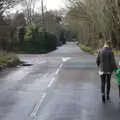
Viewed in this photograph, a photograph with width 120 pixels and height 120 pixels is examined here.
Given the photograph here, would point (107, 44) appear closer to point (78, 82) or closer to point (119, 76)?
point (119, 76)

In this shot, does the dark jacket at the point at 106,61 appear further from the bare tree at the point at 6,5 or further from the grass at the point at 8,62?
the bare tree at the point at 6,5

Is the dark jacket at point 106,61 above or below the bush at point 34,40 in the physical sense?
above

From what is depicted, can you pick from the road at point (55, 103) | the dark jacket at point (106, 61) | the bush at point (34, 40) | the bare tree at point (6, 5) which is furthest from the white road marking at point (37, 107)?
the bush at point (34, 40)

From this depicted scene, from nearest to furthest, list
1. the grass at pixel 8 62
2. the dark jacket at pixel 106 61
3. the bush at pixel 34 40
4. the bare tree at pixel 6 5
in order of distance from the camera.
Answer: the dark jacket at pixel 106 61, the grass at pixel 8 62, the bare tree at pixel 6 5, the bush at pixel 34 40

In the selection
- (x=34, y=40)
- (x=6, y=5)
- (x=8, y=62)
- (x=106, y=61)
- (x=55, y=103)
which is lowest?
(x=34, y=40)

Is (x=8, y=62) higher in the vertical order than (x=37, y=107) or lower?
lower

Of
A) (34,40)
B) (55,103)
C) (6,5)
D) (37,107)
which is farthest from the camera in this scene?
(34,40)

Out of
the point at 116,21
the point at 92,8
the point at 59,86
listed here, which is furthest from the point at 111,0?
the point at 59,86

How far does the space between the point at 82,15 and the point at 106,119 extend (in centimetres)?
5591

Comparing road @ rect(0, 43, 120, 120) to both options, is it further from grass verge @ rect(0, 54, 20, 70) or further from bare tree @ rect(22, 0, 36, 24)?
bare tree @ rect(22, 0, 36, 24)

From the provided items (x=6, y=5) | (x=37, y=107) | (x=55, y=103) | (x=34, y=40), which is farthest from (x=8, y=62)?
(x=34, y=40)

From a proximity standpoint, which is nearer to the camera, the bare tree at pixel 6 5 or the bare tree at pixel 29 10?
the bare tree at pixel 6 5

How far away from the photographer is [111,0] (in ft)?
139

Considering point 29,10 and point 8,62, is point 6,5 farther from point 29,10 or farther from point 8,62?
point 29,10
